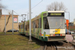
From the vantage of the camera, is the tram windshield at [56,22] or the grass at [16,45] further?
the tram windshield at [56,22]

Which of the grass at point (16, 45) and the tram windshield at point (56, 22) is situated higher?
the tram windshield at point (56, 22)

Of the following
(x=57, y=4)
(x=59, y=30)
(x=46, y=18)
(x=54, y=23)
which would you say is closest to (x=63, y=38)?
(x=59, y=30)

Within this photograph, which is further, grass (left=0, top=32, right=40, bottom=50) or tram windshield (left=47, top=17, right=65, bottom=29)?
tram windshield (left=47, top=17, right=65, bottom=29)

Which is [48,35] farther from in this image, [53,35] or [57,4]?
[57,4]

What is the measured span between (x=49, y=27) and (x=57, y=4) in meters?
38.1

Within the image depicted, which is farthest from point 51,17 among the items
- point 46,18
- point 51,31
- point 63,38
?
point 63,38

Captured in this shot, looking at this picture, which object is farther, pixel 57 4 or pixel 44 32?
pixel 57 4

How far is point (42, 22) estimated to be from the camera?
12984mm

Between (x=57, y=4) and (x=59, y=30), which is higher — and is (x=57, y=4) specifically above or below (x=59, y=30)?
above

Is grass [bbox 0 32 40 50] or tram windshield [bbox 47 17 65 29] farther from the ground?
tram windshield [bbox 47 17 65 29]

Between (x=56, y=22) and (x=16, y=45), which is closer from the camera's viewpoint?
(x=56, y=22)

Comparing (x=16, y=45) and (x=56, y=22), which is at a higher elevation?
(x=56, y=22)

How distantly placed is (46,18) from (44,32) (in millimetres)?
1325

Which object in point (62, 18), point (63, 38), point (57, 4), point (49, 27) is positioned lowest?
point (63, 38)
